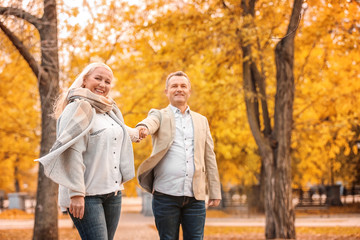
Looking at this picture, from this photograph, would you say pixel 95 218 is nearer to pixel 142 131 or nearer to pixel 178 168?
pixel 142 131

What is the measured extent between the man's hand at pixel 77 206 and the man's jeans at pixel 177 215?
1.21 meters

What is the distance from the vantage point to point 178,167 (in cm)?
431

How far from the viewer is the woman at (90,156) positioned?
318cm

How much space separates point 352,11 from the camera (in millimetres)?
10062

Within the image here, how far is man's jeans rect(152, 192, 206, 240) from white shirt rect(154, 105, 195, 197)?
0.23 ft

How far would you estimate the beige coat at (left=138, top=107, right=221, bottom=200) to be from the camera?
14.1ft

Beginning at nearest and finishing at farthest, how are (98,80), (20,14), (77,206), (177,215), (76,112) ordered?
(77,206) < (76,112) < (98,80) < (177,215) < (20,14)

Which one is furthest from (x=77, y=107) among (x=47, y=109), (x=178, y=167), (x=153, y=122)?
(x=47, y=109)

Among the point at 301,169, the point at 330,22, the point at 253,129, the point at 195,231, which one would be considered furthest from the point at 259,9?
the point at 301,169

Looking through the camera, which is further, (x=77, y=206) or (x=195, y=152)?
(x=195, y=152)

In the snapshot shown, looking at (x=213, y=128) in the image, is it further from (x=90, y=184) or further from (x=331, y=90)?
(x=90, y=184)

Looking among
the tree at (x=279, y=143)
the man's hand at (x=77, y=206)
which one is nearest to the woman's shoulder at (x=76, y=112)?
the man's hand at (x=77, y=206)

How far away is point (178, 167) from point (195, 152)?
8.2 inches

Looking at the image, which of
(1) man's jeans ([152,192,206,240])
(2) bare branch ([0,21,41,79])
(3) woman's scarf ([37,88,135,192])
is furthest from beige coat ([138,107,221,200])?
(2) bare branch ([0,21,41,79])
